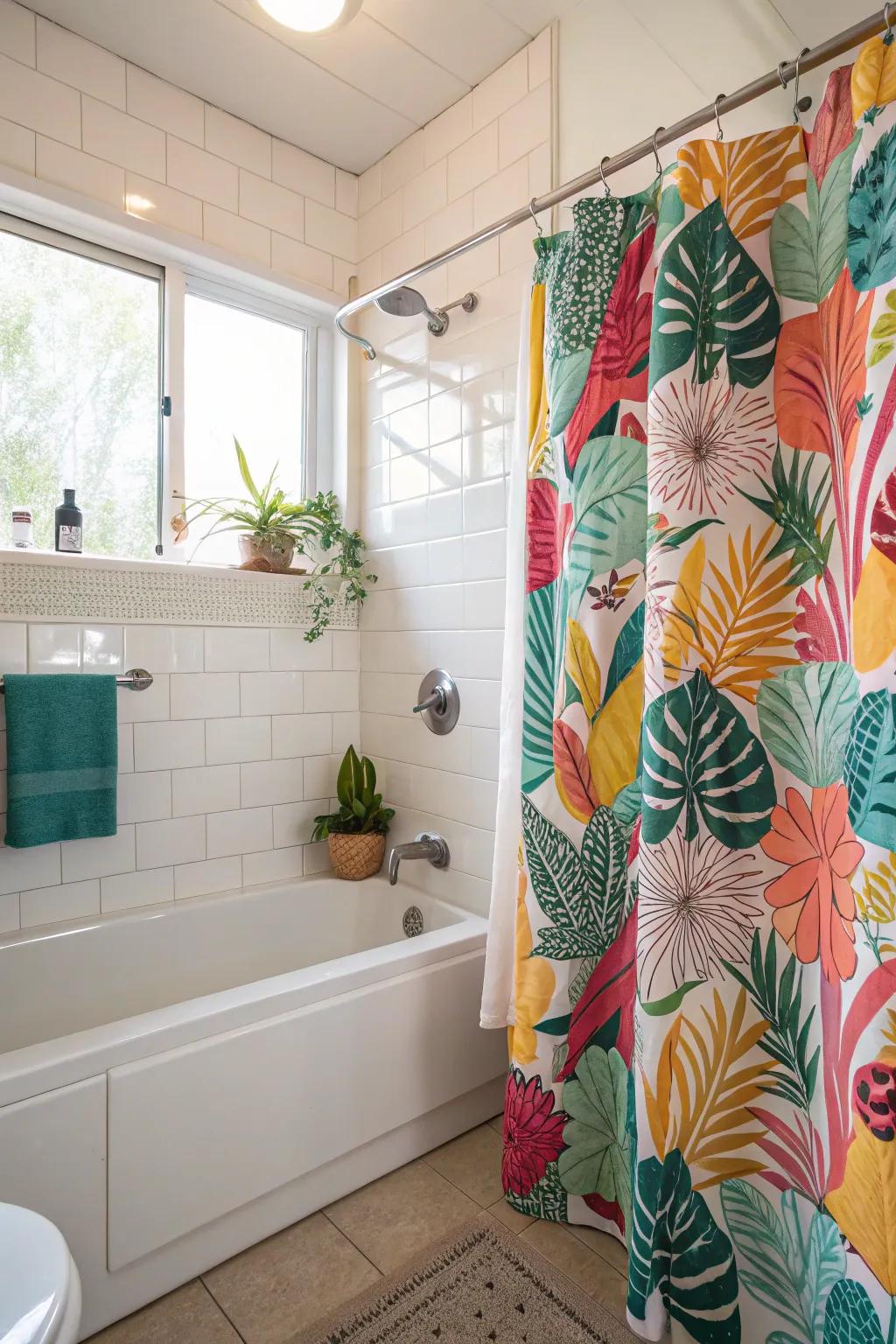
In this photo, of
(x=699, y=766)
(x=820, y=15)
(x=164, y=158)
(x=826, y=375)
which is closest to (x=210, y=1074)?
(x=699, y=766)

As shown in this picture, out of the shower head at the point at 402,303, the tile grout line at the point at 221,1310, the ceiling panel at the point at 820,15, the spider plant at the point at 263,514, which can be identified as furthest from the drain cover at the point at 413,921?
the ceiling panel at the point at 820,15

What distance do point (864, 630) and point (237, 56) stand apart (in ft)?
6.91

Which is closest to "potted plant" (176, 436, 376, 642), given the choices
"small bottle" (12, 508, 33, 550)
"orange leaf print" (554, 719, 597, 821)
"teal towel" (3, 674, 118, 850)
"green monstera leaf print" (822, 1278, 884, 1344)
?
"small bottle" (12, 508, 33, 550)

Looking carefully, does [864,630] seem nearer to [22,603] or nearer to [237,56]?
[22,603]

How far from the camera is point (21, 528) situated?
1.79 m

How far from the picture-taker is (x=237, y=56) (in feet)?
6.25

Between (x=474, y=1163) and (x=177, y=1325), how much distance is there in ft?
2.18

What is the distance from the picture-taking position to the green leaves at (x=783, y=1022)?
1119mm

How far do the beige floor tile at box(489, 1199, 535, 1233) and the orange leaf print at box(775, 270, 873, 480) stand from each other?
152cm

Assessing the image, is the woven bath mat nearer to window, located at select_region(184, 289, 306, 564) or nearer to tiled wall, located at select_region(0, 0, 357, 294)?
window, located at select_region(184, 289, 306, 564)

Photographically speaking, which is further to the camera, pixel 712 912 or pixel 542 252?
pixel 542 252

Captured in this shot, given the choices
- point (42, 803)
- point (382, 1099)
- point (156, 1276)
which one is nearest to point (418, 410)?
point (42, 803)

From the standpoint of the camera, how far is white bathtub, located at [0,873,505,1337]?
1.20 m

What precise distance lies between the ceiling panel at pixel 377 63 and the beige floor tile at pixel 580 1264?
2594mm
